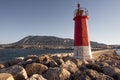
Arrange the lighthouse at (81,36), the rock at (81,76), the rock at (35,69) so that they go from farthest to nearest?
1. the lighthouse at (81,36)
2. the rock at (35,69)
3. the rock at (81,76)

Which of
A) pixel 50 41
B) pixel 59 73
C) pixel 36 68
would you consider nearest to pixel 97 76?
pixel 59 73

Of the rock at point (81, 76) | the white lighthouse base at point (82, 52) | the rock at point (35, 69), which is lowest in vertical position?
the rock at point (81, 76)

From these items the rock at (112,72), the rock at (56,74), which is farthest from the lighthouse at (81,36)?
the rock at (56,74)

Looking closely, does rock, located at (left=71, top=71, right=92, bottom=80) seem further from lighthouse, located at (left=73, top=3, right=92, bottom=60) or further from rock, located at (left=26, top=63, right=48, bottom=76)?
lighthouse, located at (left=73, top=3, right=92, bottom=60)

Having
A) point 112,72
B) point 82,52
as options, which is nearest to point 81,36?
point 82,52

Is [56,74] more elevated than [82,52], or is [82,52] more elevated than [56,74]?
[82,52]

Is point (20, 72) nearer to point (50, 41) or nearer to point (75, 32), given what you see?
point (75, 32)

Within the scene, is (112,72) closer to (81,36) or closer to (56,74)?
(56,74)

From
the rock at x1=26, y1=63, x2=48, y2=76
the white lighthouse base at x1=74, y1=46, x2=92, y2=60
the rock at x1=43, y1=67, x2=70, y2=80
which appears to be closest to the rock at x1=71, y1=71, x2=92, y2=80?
the rock at x1=43, y1=67, x2=70, y2=80

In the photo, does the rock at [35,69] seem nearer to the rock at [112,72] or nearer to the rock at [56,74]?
the rock at [56,74]

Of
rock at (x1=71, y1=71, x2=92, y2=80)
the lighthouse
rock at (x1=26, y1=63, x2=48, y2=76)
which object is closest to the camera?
rock at (x1=71, y1=71, x2=92, y2=80)

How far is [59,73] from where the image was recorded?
6535 millimetres

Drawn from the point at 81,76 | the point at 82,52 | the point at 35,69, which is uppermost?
the point at 82,52

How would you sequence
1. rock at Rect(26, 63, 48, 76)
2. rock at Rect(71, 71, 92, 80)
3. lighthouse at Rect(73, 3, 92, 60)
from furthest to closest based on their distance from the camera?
lighthouse at Rect(73, 3, 92, 60) < rock at Rect(26, 63, 48, 76) < rock at Rect(71, 71, 92, 80)
